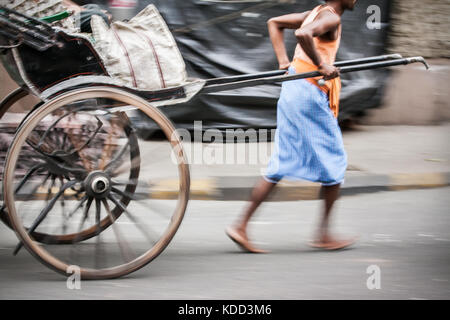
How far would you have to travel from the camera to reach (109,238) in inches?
151

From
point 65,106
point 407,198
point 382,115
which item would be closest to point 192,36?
point 382,115

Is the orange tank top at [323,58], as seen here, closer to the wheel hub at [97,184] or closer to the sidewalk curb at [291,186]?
the wheel hub at [97,184]

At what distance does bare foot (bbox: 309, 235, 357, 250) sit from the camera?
3736 millimetres

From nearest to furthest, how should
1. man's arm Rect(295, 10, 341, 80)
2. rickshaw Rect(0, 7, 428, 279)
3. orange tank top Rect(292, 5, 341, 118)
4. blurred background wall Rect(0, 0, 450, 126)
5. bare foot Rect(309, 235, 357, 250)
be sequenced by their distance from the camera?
1. rickshaw Rect(0, 7, 428, 279)
2. man's arm Rect(295, 10, 341, 80)
3. orange tank top Rect(292, 5, 341, 118)
4. bare foot Rect(309, 235, 357, 250)
5. blurred background wall Rect(0, 0, 450, 126)

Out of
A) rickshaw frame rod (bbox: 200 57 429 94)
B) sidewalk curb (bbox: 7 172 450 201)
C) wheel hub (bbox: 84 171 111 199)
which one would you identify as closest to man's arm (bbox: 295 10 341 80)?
rickshaw frame rod (bbox: 200 57 429 94)

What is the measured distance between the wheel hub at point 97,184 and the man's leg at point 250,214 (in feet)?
3.01

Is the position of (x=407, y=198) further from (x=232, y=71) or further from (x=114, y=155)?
(x=114, y=155)

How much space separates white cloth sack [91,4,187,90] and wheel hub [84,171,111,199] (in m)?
0.47

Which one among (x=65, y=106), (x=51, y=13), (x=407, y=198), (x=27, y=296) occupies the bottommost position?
(x=407, y=198)

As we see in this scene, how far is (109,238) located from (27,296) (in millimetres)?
→ 956

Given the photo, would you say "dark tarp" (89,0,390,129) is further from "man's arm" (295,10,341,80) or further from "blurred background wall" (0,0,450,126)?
"man's arm" (295,10,341,80)

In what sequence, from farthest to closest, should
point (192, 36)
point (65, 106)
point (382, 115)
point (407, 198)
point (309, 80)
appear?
point (382, 115), point (192, 36), point (407, 198), point (309, 80), point (65, 106)

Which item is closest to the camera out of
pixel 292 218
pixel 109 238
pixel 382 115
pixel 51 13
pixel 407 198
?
pixel 51 13

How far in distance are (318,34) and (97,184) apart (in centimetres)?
137
